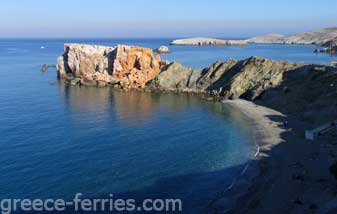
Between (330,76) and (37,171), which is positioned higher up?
(330,76)

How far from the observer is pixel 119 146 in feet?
184

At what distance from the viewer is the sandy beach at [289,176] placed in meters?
35.1

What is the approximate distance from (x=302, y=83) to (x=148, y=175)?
55.4 m

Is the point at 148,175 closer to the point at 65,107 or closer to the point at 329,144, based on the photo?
the point at 329,144

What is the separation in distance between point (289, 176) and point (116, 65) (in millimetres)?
80709

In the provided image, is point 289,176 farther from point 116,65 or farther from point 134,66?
point 116,65

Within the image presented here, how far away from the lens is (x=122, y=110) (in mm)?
80875

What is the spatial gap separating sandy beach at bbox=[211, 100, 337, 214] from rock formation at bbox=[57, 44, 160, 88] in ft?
176

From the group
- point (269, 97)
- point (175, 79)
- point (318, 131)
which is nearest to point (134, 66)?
point (175, 79)

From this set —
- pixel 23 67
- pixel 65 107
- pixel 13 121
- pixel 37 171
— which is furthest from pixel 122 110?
pixel 23 67

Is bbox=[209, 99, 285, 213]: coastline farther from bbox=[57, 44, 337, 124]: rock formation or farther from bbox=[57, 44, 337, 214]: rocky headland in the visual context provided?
bbox=[57, 44, 337, 124]: rock formation

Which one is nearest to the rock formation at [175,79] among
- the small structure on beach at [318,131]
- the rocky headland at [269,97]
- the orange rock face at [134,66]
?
the rocky headland at [269,97]

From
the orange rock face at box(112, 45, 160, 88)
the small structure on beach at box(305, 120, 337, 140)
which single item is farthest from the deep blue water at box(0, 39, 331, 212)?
the orange rock face at box(112, 45, 160, 88)

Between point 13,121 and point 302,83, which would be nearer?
point 13,121
